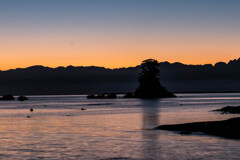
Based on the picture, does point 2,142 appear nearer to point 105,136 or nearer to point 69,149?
point 69,149

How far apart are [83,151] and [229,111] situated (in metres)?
54.6

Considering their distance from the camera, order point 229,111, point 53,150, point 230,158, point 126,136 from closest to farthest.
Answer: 1. point 230,158
2. point 53,150
3. point 126,136
4. point 229,111

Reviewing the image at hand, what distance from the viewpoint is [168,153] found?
2934cm

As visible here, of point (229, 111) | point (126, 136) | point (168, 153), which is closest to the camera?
point (168, 153)

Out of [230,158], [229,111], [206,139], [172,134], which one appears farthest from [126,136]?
[229,111]

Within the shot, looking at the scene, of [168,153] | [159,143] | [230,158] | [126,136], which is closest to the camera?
[230,158]

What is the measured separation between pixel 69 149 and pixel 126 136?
10.2 meters

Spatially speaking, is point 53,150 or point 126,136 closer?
point 53,150

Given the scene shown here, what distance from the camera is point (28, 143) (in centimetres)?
3578

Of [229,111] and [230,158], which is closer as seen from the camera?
[230,158]

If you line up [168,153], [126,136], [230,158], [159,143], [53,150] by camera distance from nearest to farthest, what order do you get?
[230,158] → [168,153] → [53,150] → [159,143] → [126,136]

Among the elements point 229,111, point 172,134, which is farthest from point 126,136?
point 229,111

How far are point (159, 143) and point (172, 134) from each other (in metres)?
6.72

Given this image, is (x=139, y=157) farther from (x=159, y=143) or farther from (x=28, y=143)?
(x=28, y=143)
